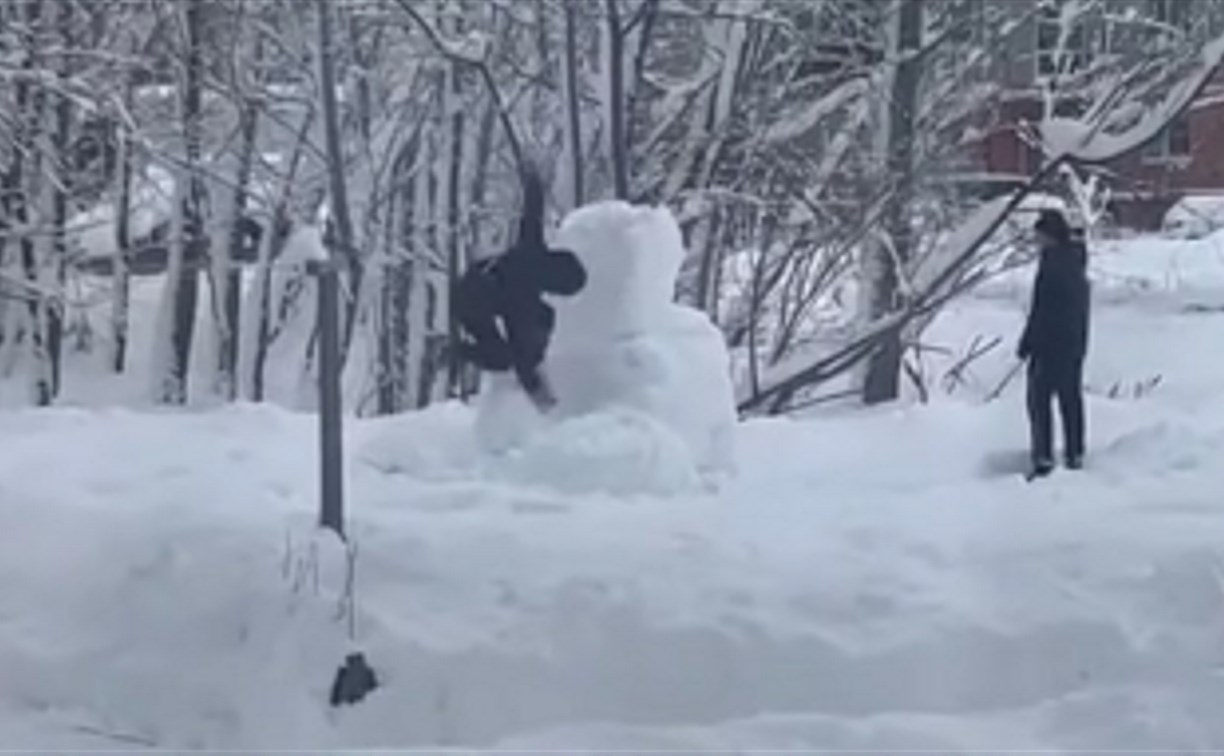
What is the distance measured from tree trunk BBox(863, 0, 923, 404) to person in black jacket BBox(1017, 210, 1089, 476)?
20.9 feet

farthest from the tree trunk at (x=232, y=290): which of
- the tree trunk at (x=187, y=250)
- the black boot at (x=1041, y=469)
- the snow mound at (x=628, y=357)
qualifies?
the black boot at (x=1041, y=469)

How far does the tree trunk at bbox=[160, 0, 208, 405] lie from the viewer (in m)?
18.0

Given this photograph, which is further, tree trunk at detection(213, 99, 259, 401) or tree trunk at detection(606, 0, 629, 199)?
tree trunk at detection(213, 99, 259, 401)

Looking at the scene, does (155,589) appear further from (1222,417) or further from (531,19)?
(531,19)

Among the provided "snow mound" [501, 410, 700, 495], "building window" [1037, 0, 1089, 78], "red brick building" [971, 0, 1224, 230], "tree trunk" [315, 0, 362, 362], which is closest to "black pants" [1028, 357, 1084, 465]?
"snow mound" [501, 410, 700, 495]

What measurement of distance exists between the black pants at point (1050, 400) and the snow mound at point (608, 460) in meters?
1.81

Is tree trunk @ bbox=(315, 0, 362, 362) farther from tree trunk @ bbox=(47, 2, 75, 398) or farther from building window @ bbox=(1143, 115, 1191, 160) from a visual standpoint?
building window @ bbox=(1143, 115, 1191, 160)

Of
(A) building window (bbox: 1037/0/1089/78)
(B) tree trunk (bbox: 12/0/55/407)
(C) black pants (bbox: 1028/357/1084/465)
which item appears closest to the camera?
(C) black pants (bbox: 1028/357/1084/465)

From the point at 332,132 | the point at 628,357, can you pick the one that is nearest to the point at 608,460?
the point at 628,357

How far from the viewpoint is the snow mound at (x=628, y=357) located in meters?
10.3

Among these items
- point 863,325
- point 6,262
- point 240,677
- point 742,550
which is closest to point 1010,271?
point 863,325

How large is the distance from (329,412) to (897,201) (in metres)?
9.43

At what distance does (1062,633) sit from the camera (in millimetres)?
7793

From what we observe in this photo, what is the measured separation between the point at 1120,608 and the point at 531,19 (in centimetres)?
882
